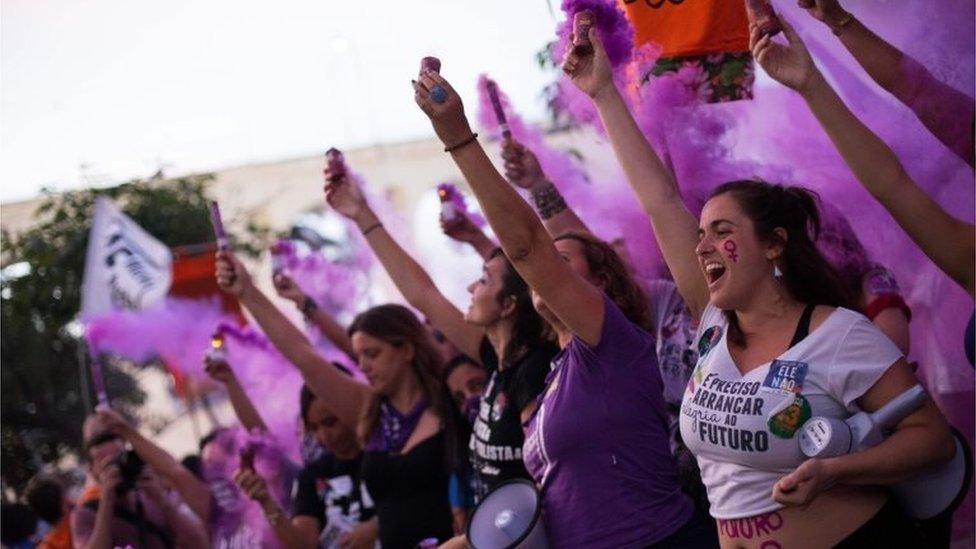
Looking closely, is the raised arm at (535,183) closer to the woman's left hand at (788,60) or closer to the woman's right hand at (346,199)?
the woman's right hand at (346,199)

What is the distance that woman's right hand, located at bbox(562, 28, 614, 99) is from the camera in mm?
3574

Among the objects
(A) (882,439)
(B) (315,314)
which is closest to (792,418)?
(A) (882,439)

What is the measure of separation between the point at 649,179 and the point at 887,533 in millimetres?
1075

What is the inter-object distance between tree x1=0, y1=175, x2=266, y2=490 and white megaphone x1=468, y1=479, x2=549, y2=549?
6.03 m

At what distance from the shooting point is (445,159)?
1845 centimetres

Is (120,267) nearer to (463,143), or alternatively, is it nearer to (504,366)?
(504,366)

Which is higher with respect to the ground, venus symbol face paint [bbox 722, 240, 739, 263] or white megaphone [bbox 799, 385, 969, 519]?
venus symbol face paint [bbox 722, 240, 739, 263]

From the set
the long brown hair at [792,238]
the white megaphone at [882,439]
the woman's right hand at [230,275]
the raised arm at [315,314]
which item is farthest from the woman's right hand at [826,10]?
the raised arm at [315,314]

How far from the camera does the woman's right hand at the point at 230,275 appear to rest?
222 inches

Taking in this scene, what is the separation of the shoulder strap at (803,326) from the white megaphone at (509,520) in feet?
2.99

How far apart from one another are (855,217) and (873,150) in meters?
0.80

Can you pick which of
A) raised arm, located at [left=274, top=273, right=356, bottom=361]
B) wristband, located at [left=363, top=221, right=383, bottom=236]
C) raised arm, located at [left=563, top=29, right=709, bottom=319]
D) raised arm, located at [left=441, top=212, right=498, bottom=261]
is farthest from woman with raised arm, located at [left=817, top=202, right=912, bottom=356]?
raised arm, located at [left=274, top=273, right=356, bottom=361]

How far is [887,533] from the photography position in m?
2.93

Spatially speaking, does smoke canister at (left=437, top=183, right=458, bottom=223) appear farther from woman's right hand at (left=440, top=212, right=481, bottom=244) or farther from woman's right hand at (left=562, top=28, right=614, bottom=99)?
woman's right hand at (left=562, top=28, right=614, bottom=99)
